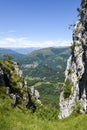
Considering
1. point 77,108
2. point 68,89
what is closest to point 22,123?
point 77,108

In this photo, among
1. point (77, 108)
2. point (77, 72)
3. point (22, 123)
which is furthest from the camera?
point (77, 72)

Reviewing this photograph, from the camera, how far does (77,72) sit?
140 meters

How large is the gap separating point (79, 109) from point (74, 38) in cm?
4699

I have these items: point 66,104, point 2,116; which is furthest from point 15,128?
point 66,104

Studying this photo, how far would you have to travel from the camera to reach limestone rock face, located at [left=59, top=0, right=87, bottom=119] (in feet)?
407

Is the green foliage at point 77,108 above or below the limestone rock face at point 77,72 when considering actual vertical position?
below

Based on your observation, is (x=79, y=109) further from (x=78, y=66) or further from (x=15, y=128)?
(x=15, y=128)

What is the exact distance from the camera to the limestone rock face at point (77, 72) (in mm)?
124000

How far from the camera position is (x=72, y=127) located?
19234 millimetres

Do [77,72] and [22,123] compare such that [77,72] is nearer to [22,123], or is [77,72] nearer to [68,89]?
[68,89]

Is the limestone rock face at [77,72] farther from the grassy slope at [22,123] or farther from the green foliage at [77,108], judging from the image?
the grassy slope at [22,123]

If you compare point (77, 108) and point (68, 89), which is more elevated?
point (68, 89)

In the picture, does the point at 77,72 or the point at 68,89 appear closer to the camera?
the point at 77,72

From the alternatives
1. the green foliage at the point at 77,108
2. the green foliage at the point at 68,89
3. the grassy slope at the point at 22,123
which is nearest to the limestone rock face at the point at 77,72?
the green foliage at the point at 68,89
